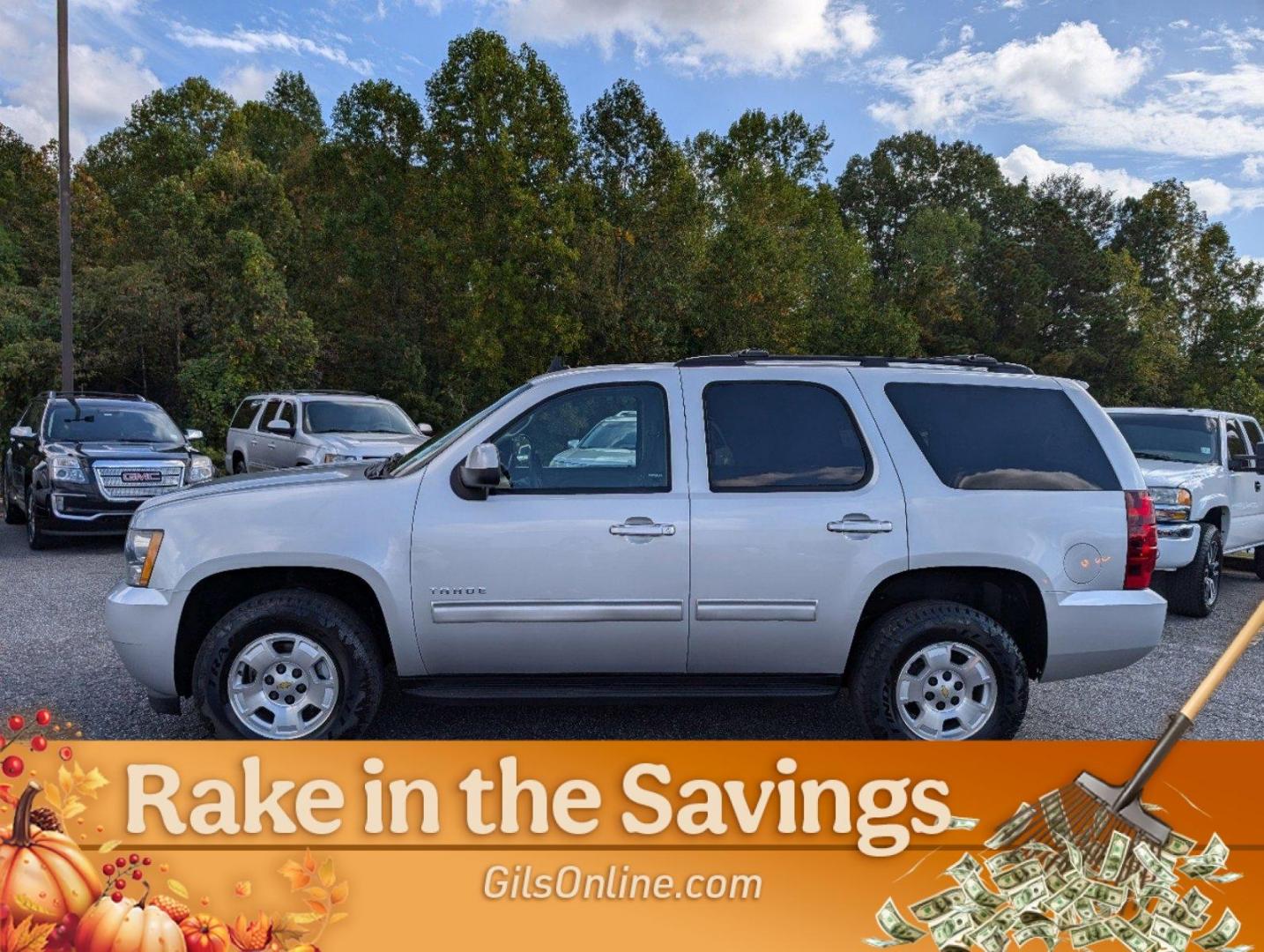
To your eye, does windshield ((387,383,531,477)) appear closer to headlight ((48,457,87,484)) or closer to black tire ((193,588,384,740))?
black tire ((193,588,384,740))

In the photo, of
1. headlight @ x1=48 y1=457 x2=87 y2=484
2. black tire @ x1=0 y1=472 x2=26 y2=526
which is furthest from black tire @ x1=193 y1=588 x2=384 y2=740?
black tire @ x1=0 y1=472 x2=26 y2=526

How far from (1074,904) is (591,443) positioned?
105 inches

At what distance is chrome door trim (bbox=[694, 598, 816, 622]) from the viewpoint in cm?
448

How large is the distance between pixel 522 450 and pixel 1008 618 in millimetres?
2446

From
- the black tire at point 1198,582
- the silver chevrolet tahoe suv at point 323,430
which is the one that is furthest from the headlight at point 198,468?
the black tire at point 1198,582

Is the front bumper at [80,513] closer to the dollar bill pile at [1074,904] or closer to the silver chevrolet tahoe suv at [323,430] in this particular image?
the silver chevrolet tahoe suv at [323,430]

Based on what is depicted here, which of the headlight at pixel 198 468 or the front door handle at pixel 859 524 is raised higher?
the front door handle at pixel 859 524

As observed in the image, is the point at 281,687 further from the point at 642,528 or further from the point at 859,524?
the point at 859,524

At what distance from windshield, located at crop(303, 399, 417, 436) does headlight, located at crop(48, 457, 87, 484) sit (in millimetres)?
3198

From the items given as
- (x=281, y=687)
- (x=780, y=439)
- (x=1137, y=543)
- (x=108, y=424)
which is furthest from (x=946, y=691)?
(x=108, y=424)

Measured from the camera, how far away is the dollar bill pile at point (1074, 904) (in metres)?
3.16

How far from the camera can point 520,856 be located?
11.2 ft

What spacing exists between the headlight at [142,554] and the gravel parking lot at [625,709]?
82 cm

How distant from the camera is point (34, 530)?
10953 millimetres
